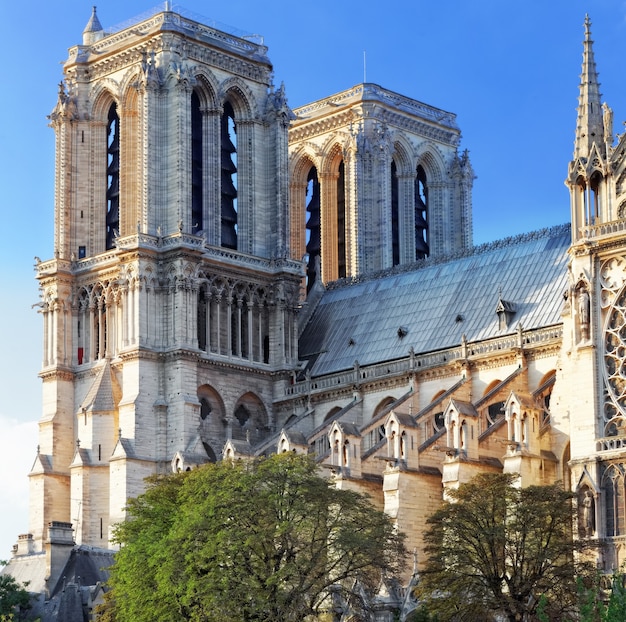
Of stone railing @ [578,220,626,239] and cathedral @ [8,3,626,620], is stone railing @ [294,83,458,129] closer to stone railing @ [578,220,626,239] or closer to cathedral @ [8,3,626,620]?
cathedral @ [8,3,626,620]

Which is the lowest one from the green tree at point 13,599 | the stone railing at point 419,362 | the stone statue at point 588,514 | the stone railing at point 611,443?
the green tree at point 13,599

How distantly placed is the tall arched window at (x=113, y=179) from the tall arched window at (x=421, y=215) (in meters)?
18.1

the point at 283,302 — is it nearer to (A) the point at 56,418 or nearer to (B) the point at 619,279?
(A) the point at 56,418

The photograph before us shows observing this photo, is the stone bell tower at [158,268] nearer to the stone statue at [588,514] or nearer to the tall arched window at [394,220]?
the tall arched window at [394,220]

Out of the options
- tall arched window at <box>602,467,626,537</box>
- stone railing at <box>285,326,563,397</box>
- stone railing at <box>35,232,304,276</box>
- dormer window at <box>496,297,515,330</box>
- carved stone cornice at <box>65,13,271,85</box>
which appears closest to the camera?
tall arched window at <box>602,467,626,537</box>

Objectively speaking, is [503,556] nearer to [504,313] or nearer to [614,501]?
[614,501]

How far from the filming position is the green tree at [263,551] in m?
62.7

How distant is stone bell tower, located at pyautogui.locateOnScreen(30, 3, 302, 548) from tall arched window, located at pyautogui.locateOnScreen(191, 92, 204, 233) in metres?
0.08

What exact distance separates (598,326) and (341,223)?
128 ft

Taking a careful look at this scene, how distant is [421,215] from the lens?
4188 inches

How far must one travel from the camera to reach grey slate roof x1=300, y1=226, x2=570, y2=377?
8419 cm

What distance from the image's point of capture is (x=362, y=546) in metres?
63.5

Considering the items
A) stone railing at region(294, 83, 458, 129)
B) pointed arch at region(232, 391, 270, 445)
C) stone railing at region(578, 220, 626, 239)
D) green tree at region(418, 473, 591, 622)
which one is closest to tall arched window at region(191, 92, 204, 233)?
pointed arch at region(232, 391, 270, 445)

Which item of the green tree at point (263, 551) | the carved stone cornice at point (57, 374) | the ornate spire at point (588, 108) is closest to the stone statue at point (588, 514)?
the green tree at point (263, 551)
